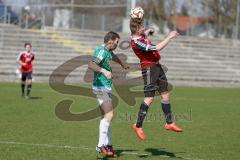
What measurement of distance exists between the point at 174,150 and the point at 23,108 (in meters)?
7.92

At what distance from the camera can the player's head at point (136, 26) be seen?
990 cm

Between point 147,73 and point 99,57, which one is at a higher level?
point 99,57

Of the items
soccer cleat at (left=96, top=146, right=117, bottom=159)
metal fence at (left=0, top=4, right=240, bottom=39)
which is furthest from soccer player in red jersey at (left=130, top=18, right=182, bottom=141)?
metal fence at (left=0, top=4, right=240, bottom=39)

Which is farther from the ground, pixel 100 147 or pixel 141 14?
pixel 141 14

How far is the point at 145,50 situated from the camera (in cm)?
991

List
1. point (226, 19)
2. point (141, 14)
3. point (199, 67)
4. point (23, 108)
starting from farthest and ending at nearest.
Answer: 1. point (226, 19)
2. point (199, 67)
3. point (23, 108)
4. point (141, 14)

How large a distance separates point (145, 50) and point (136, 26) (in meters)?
0.43

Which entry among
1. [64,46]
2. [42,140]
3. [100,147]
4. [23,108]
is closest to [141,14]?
[100,147]

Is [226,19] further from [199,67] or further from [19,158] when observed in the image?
[19,158]

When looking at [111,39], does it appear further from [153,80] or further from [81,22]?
[81,22]

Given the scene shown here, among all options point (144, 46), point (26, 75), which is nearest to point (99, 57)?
point (144, 46)

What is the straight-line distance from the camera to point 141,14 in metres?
9.87

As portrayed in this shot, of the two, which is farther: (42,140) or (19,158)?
(42,140)

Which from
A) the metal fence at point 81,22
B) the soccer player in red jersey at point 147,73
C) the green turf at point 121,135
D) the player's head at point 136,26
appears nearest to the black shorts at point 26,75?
the green turf at point 121,135
